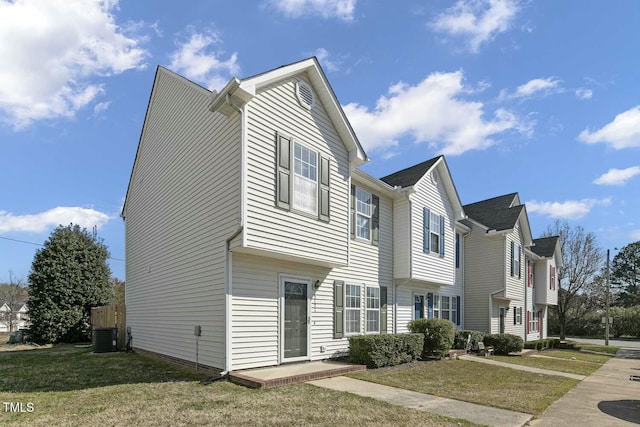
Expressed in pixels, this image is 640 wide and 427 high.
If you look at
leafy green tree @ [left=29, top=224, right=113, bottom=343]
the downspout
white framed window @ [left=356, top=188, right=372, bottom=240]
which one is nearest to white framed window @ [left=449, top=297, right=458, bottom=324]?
white framed window @ [left=356, top=188, right=372, bottom=240]

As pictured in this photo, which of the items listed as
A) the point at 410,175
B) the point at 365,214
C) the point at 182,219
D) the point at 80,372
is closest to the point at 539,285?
the point at 410,175

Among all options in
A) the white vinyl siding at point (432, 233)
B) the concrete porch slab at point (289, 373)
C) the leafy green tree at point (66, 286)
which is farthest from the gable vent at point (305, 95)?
the leafy green tree at point (66, 286)

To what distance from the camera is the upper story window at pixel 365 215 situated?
534 inches

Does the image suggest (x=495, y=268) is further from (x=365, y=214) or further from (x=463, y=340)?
(x=365, y=214)

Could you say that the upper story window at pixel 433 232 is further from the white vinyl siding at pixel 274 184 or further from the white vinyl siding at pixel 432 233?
the white vinyl siding at pixel 274 184

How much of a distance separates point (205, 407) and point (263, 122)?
5.73 metres

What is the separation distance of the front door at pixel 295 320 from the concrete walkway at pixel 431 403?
153 centimetres

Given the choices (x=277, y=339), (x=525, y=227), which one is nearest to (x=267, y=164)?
(x=277, y=339)

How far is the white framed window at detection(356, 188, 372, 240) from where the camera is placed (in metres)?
13.8

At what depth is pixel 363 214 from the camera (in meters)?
14.0

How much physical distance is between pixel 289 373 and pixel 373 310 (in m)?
5.50

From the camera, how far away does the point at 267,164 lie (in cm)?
948

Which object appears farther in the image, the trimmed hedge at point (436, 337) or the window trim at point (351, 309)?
the trimmed hedge at point (436, 337)

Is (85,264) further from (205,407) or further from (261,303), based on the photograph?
(205,407)
